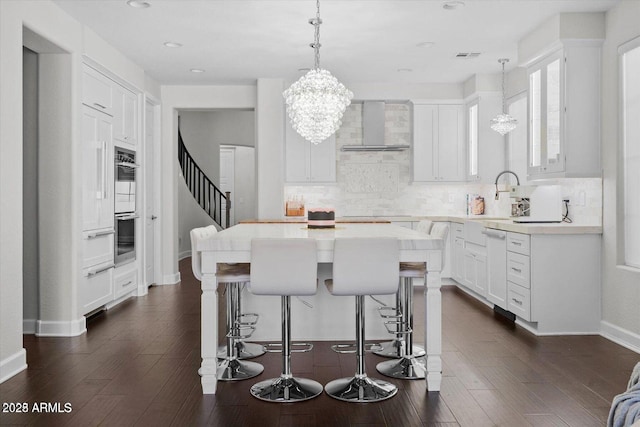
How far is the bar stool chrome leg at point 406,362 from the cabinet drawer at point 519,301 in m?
1.31

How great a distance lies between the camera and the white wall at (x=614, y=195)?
4.28m

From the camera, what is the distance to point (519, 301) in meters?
4.94

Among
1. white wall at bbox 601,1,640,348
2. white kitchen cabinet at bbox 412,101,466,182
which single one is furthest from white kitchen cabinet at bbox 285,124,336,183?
white wall at bbox 601,1,640,348

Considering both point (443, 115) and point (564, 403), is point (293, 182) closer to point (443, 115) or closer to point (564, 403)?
point (443, 115)

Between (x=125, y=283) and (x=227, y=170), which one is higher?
(x=227, y=170)

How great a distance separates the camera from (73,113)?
479 centimetres

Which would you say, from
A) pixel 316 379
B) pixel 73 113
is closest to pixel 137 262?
pixel 73 113

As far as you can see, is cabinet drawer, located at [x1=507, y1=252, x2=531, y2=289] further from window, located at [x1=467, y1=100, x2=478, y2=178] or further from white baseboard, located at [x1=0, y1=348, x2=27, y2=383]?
white baseboard, located at [x1=0, y1=348, x2=27, y2=383]

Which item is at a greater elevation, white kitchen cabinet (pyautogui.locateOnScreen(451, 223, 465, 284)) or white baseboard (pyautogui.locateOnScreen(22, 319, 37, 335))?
white kitchen cabinet (pyautogui.locateOnScreen(451, 223, 465, 284))

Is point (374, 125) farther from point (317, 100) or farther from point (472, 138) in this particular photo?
point (317, 100)

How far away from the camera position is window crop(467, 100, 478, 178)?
24.3ft

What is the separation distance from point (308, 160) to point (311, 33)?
2526 millimetres

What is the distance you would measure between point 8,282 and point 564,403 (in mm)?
3586

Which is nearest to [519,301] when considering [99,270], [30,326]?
[99,270]
